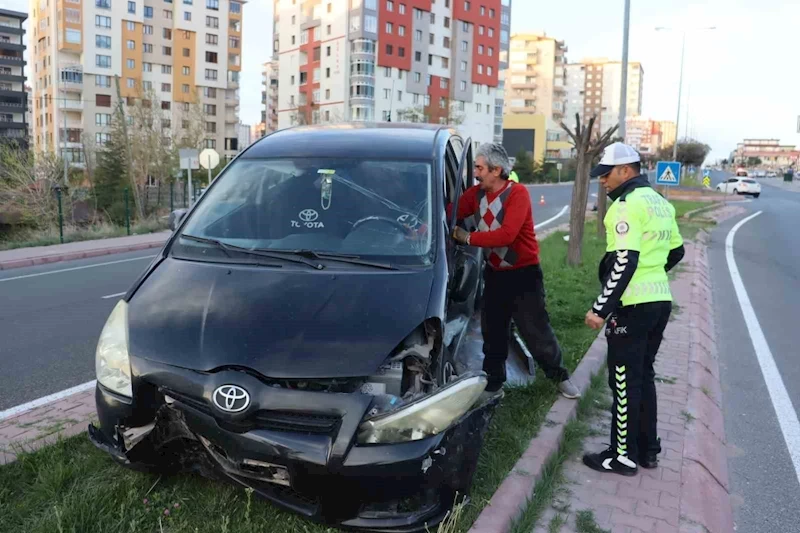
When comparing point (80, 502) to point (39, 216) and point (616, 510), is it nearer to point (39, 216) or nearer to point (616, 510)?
point (616, 510)

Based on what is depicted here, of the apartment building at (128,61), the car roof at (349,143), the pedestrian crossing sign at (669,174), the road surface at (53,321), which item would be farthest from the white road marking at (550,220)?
the apartment building at (128,61)

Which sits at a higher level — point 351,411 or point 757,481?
point 351,411

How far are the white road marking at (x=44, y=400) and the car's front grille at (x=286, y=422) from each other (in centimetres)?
269

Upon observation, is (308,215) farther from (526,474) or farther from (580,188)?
(580,188)

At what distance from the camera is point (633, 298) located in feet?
12.8

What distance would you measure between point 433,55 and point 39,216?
67652mm

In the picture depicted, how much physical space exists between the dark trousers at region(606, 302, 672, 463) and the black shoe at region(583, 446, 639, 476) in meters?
0.04

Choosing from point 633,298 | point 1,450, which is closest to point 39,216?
point 1,450

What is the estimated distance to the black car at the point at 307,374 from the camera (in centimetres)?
285

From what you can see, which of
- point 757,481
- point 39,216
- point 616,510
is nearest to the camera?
point 616,510

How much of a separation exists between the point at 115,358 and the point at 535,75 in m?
136

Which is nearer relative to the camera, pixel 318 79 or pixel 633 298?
pixel 633 298

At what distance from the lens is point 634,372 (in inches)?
158

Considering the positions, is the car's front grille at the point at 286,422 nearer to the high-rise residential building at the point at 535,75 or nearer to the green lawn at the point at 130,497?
the green lawn at the point at 130,497
